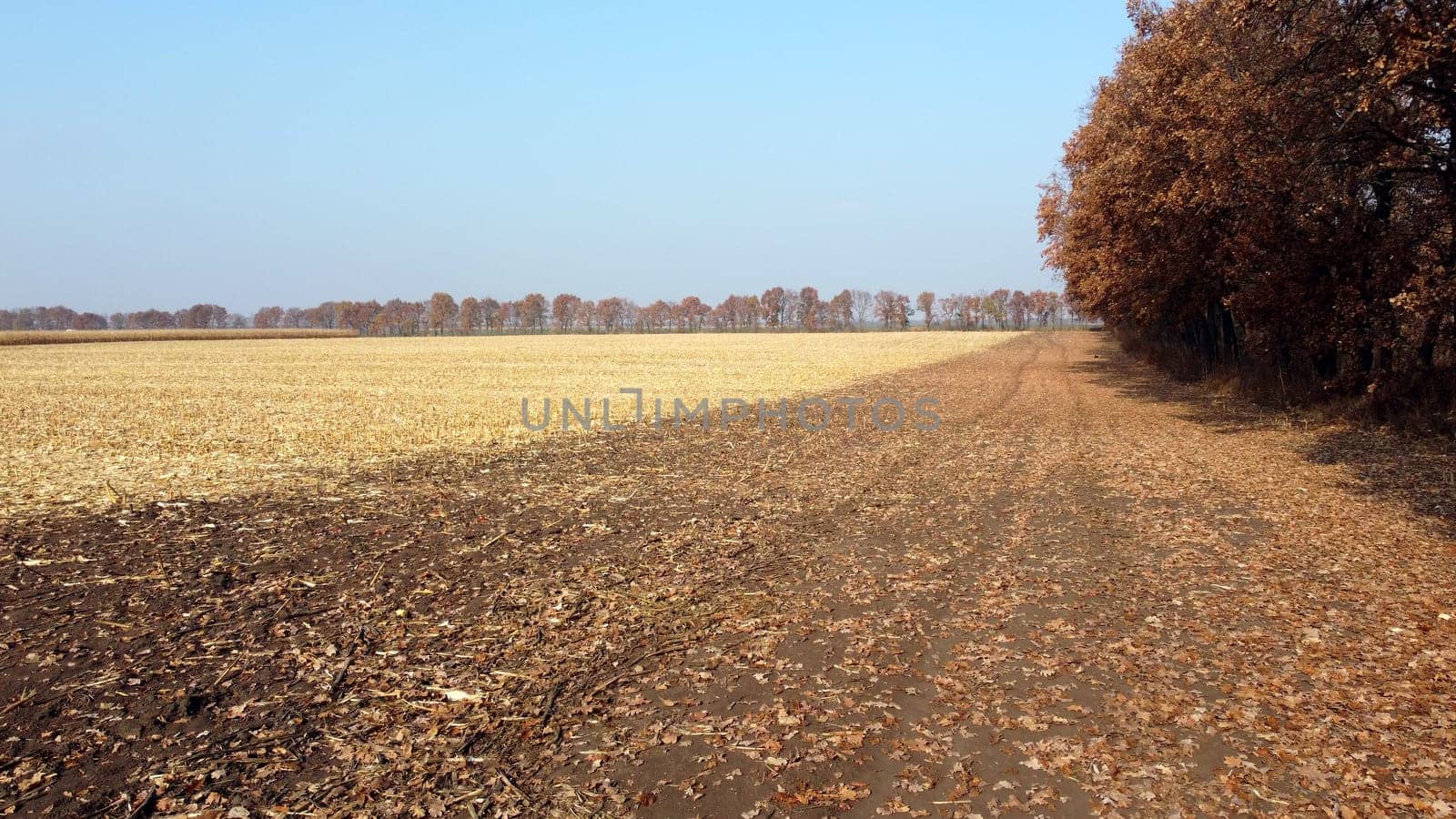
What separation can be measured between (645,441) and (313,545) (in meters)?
7.83

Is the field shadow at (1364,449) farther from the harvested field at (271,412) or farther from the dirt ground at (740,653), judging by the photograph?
the harvested field at (271,412)

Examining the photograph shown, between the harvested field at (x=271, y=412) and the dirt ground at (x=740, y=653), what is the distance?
8.30ft

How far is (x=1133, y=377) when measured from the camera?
31.6 metres

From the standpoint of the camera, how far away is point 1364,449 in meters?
13.5

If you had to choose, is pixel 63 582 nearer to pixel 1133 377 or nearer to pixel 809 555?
pixel 809 555

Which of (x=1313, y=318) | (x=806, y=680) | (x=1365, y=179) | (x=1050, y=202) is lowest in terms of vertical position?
(x=806, y=680)

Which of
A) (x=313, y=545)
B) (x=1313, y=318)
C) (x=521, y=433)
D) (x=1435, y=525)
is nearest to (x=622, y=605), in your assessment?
(x=313, y=545)

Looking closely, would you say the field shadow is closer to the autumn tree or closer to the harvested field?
the autumn tree

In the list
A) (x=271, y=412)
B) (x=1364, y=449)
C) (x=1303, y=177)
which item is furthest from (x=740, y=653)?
(x=271, y=412)

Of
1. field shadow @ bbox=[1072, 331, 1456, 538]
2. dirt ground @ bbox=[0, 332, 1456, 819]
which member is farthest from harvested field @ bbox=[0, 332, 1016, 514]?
field shadow @ bbox=[1072, 331, 1456, 538]

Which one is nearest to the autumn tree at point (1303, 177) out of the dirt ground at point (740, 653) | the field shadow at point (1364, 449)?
the field shadow at point (1364, 449)

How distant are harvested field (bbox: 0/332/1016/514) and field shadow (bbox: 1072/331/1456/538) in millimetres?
11522

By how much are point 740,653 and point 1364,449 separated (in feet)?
43.2

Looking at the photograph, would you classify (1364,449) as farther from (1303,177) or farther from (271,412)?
(271,412)
